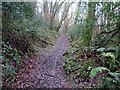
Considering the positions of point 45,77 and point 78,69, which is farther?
point 78,69

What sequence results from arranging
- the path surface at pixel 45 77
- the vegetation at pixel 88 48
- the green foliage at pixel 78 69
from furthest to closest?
the green foliage at pixel 78 69 < the path surface at pixel 45 77 < the vegetation at pixel 88 48

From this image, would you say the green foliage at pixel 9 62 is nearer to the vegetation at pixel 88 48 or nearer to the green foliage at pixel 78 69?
the vegetation at pixel 88 48

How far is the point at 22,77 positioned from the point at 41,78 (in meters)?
0.94

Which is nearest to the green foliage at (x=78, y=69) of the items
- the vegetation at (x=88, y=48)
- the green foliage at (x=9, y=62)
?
the vegetation at (x=88, y=48)

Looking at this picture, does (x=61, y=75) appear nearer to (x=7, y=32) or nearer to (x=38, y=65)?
(x=38, y=65)

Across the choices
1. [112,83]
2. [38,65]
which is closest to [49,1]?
[38,65]

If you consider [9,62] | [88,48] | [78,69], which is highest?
[88,48]

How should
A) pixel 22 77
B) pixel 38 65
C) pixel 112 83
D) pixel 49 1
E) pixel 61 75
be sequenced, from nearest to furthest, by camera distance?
1. pixel 112 83
2. pixel 22 77
3. pixel 61 75
4. pixel 38 65
5. pixel 49 1

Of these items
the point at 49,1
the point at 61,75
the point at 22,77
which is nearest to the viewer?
the point at 22,77

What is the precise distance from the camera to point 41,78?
18.7 feet

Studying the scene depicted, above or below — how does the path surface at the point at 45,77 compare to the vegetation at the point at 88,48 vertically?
below

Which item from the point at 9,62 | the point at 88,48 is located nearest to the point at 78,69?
the point at 88,48

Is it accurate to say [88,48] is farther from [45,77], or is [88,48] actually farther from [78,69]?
[45,77]

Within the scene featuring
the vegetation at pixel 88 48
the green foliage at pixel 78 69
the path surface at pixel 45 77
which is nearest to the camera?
the vegetation at pixel 88 48
